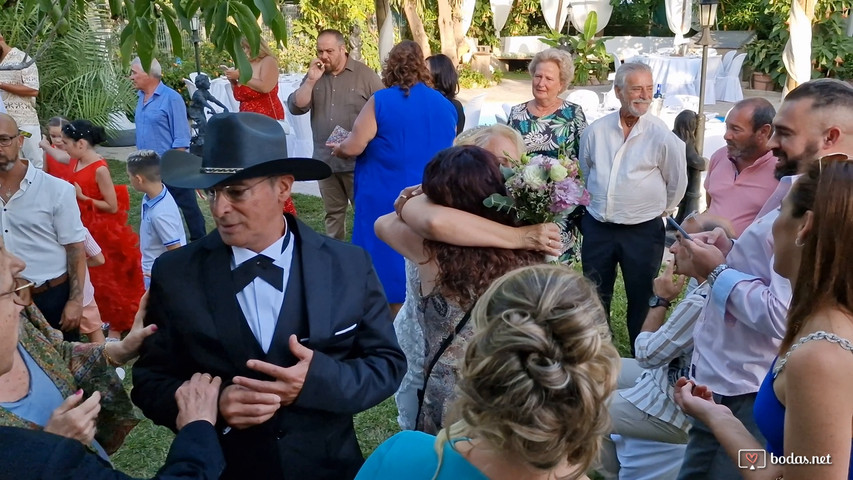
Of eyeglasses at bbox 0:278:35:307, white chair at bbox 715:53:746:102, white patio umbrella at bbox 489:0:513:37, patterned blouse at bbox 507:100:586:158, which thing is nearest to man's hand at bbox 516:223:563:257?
eyeglasses at bbox 0:278:35:307

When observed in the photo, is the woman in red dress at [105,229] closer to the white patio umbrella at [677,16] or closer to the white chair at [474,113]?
the white chair at [474,113]

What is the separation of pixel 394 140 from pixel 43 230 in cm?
237

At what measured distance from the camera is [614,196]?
4727mm

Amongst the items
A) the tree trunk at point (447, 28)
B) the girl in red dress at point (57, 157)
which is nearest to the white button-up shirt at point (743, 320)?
the girl in red dress at point (57, 157)

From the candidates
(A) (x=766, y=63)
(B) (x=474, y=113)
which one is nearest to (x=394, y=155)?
(B) (x=474, y=113)

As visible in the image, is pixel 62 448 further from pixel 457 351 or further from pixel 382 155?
pixel 382 155

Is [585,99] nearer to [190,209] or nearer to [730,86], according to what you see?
[190,209]

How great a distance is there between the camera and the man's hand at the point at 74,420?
74.2 inches

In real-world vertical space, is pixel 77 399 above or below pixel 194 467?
above

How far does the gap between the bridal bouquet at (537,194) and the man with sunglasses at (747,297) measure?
510mm

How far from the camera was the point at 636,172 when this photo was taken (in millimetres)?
4734

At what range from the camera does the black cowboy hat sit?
7.44 feet

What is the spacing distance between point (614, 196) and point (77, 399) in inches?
142

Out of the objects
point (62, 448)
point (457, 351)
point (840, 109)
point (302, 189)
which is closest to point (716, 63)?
point (302, 189)
